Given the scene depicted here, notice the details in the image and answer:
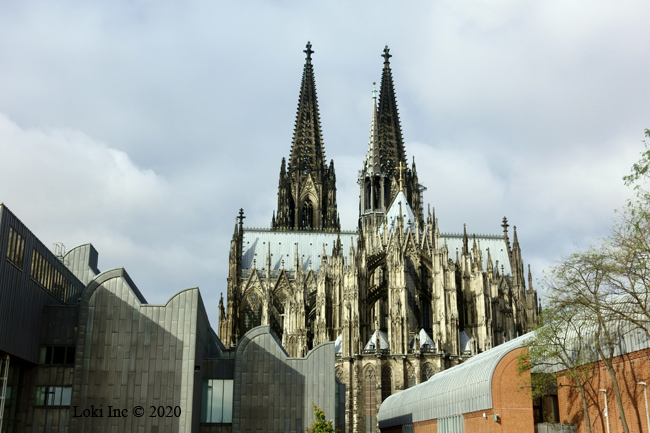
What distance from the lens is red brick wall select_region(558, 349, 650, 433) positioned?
34906 millimetres

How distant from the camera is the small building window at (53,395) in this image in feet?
128

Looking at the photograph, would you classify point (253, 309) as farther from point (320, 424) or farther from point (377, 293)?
point (320, 424)

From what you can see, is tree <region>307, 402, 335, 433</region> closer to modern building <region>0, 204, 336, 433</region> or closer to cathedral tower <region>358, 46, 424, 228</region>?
modern building <region>0, 204, 336, 433</region>

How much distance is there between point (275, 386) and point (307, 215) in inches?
2419

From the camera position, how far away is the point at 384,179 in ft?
323

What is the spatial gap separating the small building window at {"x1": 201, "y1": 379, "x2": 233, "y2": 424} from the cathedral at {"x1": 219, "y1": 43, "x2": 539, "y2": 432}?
2188 centimetres

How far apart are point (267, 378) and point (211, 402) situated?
3.56 metres

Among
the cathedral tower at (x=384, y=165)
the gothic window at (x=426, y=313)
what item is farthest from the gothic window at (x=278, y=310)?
the gothic window at (x=426, y=313)

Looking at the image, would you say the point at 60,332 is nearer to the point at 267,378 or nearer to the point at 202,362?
the point at 202,362

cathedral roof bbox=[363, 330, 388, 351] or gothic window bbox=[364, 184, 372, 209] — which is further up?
gothic window bbox=[364, 184, 372, 209]

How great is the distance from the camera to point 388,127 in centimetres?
10738

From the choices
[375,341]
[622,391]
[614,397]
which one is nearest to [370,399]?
[375,341]

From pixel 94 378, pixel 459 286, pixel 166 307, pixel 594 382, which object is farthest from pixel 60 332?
pixel 459 286

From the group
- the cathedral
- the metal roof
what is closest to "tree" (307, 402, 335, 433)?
the cathedral
